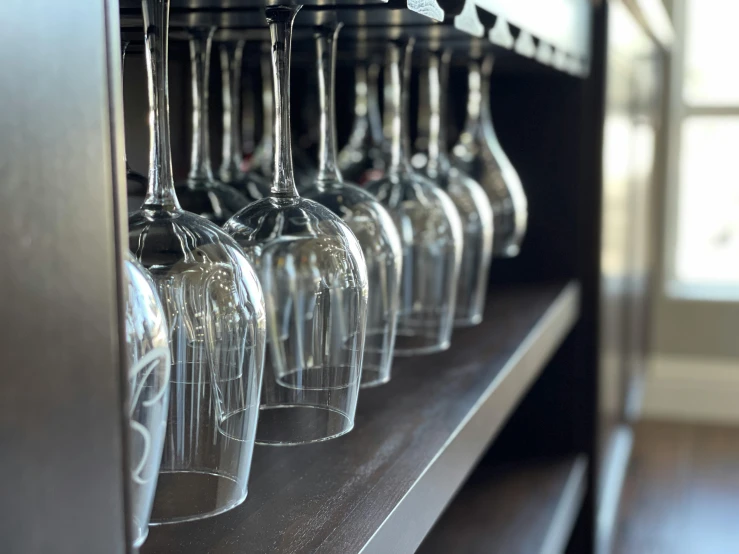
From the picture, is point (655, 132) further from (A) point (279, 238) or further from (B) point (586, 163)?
(A) point (279, 238)

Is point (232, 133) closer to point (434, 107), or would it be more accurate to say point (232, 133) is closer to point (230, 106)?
point (230, 106)

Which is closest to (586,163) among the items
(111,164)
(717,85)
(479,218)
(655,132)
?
(479,218)

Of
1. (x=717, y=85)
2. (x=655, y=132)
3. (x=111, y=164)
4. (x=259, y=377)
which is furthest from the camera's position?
(x=717, y=85)

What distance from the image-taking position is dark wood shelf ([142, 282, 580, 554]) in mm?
536

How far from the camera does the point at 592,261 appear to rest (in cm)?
165

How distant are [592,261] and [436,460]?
1030 mm

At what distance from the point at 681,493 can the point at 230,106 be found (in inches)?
96.5

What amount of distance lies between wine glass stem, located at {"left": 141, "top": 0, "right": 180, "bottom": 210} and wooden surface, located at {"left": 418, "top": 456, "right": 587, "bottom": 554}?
37.5 inches

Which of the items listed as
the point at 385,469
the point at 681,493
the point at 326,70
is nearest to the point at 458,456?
the point at 385,469


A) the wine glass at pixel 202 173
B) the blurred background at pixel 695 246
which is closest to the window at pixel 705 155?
the blurred background at pixel 695 246

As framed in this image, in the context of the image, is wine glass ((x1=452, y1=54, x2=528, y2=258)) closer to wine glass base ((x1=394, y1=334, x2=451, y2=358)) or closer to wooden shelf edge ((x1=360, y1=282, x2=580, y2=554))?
wooden shelf edge ((x1=360, y1=282, x2=580, y2=554))

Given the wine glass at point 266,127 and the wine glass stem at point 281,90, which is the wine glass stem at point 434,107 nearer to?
the wine glass at point 266,127

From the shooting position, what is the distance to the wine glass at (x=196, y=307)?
475 millimetres

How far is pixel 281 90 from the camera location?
1.79ft
